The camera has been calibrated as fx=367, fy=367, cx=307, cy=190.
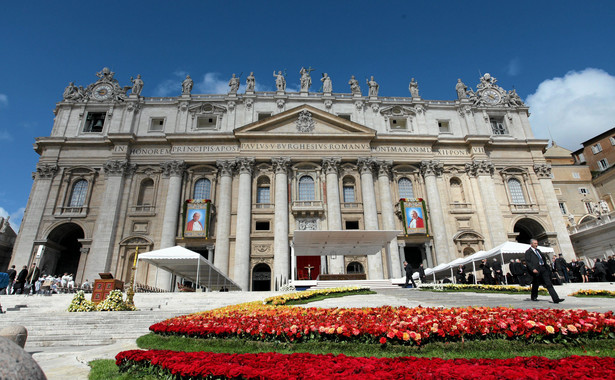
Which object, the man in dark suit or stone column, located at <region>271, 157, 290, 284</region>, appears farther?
stone column, located at <region>271, 157, 290, 284</region>

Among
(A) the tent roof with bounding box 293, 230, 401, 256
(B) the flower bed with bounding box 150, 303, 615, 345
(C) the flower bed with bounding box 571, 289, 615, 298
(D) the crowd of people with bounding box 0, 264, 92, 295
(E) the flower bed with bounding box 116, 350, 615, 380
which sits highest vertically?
(A) the tent roof with bounding box 293, 230, 401, 256

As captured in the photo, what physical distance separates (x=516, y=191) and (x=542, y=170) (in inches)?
152

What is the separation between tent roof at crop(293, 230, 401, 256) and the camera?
26.9 metres

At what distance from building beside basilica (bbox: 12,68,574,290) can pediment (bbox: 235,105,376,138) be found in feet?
0.38

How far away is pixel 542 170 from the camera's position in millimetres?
40250

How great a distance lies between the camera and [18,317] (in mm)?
14641

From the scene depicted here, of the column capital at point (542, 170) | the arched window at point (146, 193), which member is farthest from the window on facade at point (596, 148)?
the arched window at point (146, 193)

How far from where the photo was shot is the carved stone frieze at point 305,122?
39062 mm

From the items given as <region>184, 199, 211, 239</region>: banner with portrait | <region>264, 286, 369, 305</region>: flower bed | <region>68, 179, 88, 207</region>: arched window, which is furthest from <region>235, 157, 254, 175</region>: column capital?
<region>264, 286, 369, 305</region>: flower bed

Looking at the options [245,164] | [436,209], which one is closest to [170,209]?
[245,164]

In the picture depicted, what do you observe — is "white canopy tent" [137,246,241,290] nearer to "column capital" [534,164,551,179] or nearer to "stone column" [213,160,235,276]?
"stone column" [213,160,235,276]

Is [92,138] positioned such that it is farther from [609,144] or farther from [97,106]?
[609,144]

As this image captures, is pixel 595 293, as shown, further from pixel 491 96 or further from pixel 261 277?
pixel 491 96

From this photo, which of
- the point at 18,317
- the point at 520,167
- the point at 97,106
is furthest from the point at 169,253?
the point at 520,167
